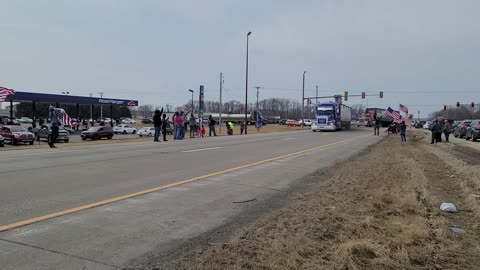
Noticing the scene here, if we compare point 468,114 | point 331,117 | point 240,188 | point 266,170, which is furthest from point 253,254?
point 468,114

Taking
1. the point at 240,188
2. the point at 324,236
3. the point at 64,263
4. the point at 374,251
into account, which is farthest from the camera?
the point at 240,188

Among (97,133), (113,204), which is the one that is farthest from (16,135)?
(113,204)

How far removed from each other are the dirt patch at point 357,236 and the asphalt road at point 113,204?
904mm

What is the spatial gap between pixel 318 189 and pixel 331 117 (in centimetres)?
4596

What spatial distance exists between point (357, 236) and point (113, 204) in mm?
4120

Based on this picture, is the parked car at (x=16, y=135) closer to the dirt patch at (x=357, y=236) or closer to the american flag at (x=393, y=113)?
the american flag at (x=393, y=113)

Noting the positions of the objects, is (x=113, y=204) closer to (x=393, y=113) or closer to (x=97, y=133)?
(x=393, y=113)

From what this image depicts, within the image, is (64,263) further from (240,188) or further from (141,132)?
(141,132)

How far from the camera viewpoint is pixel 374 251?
5367mm

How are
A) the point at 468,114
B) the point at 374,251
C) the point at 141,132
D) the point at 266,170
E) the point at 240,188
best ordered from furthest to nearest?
the point at 468,114 < the point at 141,132 < the point at 266,170 < the point at 240,188 < the point at 374,251

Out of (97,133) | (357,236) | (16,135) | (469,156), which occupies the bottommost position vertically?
(97,133)

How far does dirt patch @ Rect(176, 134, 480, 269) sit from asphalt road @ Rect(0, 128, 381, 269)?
90 cm

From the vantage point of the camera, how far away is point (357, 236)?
6070mm

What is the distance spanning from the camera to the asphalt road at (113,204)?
5.34 meters
